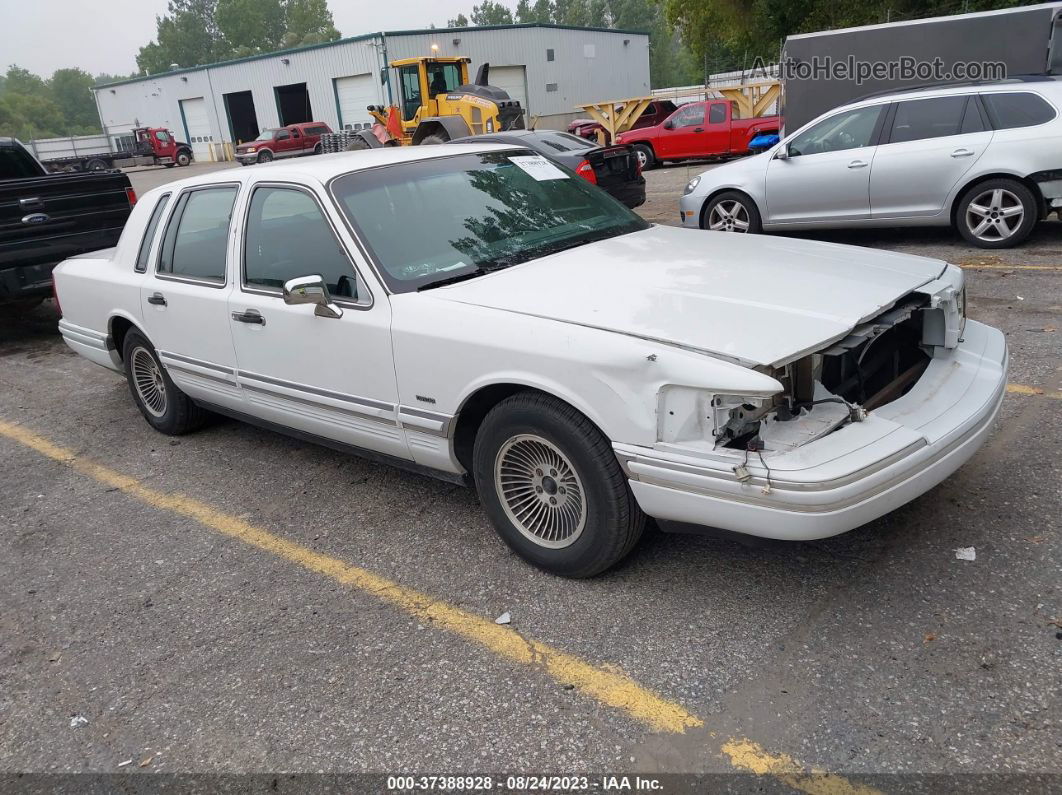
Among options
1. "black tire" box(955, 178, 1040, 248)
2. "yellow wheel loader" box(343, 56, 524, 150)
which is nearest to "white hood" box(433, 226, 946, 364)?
"black tire" box(955, 178, 1040, 248)

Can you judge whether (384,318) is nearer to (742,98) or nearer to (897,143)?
(897,143)

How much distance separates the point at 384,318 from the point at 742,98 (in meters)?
23.0

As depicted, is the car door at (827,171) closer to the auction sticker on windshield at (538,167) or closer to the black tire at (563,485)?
the auction sticker on windshield at (538,167)

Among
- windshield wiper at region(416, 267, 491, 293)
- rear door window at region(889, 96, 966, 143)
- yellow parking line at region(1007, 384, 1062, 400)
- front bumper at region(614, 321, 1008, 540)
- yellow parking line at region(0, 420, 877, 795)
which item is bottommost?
yellow parking line at region(0, 420, 877, 795)

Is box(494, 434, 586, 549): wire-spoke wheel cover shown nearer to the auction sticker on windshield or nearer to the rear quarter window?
the auction sticker on windshield

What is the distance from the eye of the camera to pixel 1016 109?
319 inches

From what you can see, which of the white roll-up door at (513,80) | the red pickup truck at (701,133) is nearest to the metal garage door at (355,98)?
the white roll-up door at (513,80)

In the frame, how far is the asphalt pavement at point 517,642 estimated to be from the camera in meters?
2.49

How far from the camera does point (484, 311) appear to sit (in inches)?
129

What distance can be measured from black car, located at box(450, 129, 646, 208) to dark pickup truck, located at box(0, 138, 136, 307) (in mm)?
4480

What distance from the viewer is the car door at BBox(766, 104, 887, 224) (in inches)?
344

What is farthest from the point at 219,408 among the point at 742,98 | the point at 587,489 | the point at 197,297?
the point at 742,98

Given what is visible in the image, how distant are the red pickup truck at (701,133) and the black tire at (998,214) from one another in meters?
11.8

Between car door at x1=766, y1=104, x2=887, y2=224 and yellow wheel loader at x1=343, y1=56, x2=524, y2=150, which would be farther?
yellow wheel loader at x1=343, y1=56, x2=524, y2=150
